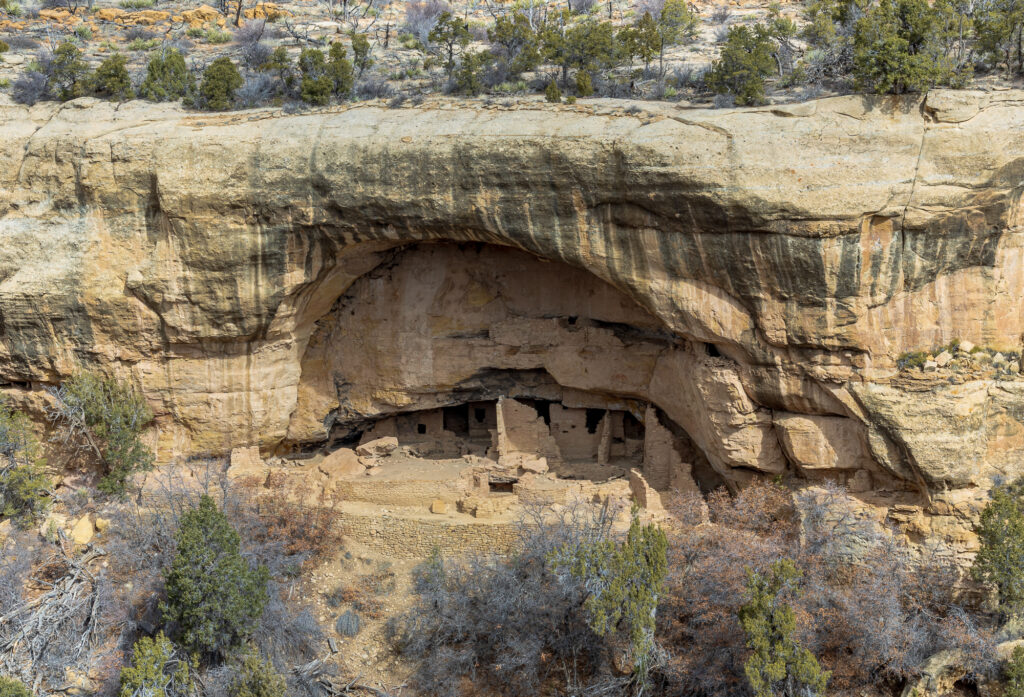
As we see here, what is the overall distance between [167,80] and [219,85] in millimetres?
1254

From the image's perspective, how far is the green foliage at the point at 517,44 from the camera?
69.6ft

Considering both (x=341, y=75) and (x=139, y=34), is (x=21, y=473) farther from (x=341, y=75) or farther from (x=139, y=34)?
(x=139, y=34)

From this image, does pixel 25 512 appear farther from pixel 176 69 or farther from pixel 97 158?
pixel 176 69

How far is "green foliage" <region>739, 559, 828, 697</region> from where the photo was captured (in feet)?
49.5

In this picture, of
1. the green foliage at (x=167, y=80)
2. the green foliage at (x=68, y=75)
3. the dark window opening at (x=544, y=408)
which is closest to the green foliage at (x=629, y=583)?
the dark window opening at (x=544, y=408)

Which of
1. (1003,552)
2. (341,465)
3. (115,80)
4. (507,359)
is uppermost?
(115,80)

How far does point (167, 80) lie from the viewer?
2128cm

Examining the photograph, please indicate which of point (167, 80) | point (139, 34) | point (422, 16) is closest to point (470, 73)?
point (422, 16)

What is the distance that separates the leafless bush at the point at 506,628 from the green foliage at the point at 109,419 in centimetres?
599

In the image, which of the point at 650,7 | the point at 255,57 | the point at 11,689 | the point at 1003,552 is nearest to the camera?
the point at 11,689

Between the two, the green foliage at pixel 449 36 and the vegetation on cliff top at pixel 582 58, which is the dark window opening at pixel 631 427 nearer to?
the vegetation on cliff top at pixel 582 58

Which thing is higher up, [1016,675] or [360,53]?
[360,53]

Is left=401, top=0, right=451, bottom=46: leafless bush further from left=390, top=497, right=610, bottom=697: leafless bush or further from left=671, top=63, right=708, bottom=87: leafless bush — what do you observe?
left=390, top=497, right=610, bottom=697: leafless bush

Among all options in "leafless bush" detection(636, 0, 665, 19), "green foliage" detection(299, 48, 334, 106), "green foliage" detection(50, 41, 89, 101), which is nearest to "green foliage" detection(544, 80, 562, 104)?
"green foliage" detection(299, 48, 334, 106)
